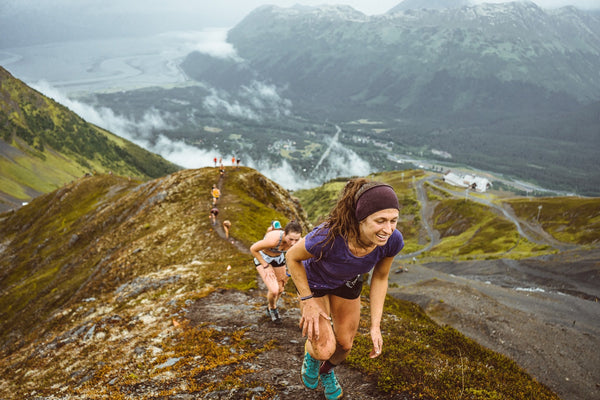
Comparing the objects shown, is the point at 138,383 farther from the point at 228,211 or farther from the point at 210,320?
the point at 228,211

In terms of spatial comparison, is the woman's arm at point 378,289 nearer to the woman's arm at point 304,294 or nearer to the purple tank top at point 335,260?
the purple tank top at point 335,260

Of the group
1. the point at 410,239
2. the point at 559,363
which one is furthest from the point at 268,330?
the point at 410,239

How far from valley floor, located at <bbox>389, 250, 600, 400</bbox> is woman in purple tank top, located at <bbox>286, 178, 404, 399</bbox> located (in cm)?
2149

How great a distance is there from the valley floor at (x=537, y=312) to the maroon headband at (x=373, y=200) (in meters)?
23.2

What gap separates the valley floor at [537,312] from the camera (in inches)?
877

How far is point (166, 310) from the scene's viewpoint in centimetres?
1523

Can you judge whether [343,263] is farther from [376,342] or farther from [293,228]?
[293,228]

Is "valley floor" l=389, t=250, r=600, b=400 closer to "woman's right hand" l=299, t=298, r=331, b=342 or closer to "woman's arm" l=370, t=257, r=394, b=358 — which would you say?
"woman's arm" l=370, t=257, r=394, b=358

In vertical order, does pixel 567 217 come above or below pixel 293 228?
below

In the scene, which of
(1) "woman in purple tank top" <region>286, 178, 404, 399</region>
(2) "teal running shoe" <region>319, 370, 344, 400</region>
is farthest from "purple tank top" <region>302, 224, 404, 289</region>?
(2) "teal running shoe" <region>319, 370, 344, 400</region>

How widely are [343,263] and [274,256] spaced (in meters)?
6.71

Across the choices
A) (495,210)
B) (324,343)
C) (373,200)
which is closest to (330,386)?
(324,343)

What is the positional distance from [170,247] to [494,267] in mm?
62656

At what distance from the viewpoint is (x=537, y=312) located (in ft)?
124
